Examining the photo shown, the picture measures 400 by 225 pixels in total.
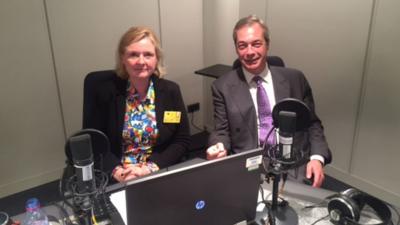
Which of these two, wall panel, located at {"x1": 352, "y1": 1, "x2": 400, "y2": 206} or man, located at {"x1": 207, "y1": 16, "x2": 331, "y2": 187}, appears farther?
wall panel, located at {"x1": 352, "y1": 1, "x2": 400, "y2": 206}

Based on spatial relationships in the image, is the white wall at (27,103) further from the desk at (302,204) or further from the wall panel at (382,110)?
the wall panel at (382,110)

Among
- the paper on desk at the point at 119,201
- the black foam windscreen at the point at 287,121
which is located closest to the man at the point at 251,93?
the paper on desk at the point at 119,201

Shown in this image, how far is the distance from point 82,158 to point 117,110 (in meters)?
0.94

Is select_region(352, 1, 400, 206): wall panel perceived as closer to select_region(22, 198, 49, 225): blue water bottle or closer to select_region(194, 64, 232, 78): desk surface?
select_region(194, 64, 232, 78): desk surface

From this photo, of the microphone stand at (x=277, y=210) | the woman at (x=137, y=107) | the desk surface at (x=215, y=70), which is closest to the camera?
the microphone stand at (x=277, y=210)

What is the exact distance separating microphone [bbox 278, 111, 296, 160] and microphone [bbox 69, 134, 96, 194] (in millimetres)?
556

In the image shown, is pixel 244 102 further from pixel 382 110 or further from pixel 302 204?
pixel 382 110

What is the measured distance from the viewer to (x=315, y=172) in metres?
1.53

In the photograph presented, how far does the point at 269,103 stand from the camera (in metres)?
1.81

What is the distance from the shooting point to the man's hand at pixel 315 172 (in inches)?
59.4

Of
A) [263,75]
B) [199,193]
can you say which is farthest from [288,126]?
[263,75]

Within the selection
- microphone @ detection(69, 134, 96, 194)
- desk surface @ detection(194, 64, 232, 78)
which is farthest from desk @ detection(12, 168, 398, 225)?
desk surface @ detection(194, 64, 232, 78)

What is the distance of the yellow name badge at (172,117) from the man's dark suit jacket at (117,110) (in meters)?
0.02

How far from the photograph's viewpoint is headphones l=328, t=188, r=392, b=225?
41.5 inches
